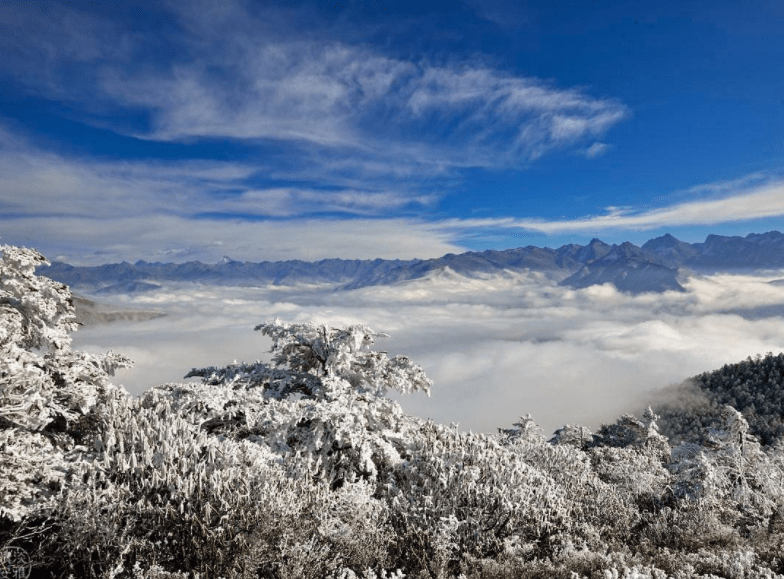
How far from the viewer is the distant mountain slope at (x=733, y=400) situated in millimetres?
92625

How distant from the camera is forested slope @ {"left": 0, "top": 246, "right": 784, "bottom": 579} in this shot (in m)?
6.75

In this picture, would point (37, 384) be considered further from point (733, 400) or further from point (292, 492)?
point (733, 400)

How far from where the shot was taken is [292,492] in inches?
286

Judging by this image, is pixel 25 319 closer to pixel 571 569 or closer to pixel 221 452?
pixel 221 452

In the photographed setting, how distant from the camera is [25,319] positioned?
934 cm

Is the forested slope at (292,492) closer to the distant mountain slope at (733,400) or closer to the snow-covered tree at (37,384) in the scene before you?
the snow-covered tree at (37,384)

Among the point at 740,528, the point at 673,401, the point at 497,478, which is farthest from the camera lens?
the point at 673,401

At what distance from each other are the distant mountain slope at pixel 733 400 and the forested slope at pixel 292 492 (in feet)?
301

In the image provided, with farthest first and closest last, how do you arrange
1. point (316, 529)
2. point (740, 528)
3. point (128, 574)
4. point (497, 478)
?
1. point (740, 528)
2. point (497, 478)
3. point (316, 529)
4. point (128, 574)

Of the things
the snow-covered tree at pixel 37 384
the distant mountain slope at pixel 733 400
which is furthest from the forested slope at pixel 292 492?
the distant mountain slope at pixel 733 400

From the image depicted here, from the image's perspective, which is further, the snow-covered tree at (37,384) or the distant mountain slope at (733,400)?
the distant mountain slope at (733,400)

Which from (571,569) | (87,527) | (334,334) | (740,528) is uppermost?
(334,334)

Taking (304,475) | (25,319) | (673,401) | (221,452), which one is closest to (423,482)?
(304,475)

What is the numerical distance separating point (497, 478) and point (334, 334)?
6.67 metres
